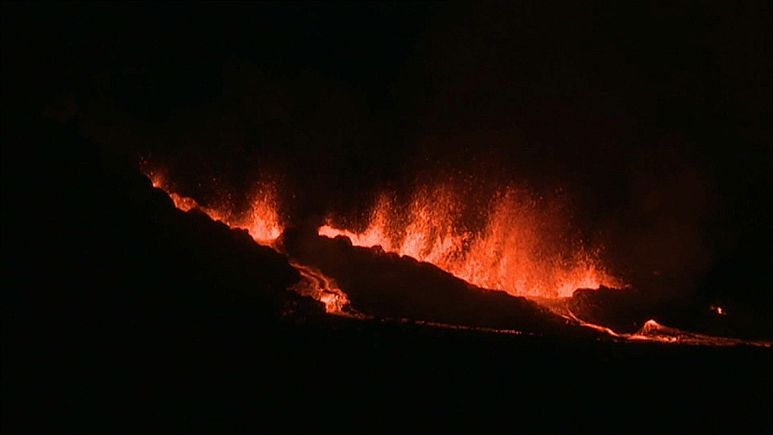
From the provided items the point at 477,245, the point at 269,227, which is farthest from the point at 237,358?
the point at 477,245

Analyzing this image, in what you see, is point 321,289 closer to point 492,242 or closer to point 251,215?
point 251,215

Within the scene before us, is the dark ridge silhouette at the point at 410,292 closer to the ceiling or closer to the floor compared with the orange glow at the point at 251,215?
closer to the floor

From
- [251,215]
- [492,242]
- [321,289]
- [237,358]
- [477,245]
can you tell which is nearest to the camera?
[237,358]

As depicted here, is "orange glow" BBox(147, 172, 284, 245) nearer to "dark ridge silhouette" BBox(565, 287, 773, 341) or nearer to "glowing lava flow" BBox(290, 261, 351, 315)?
"glowing lava flow" BBox(290, 261, 351, 315)

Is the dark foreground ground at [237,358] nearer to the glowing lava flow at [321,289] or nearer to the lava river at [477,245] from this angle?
the glowing lava flow at [321,289]

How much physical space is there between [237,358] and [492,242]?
18.7 ft

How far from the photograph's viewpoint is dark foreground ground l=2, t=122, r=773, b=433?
1035 cm

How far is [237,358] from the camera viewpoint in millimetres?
10898

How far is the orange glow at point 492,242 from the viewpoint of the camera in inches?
563

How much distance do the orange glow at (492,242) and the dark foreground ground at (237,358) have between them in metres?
2.36

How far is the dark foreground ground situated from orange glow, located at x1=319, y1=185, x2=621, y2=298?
2357 mm

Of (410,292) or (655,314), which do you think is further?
(655,314)

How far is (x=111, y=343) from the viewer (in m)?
10.7

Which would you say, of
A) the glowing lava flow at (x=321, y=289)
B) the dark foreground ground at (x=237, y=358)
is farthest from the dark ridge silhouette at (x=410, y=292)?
the dark foreground ground at (x=237, y=358)
